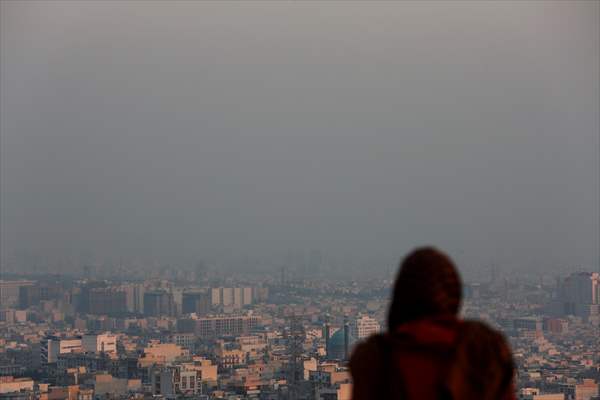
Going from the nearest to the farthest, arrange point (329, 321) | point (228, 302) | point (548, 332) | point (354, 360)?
point (354, 360) < point (548, 332) < point (329, 321) < point (228, 302)

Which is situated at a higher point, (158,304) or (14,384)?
(158,304)

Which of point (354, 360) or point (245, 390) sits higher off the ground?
point (354, 360)

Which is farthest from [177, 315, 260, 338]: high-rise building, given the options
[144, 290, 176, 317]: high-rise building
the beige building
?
the beige building

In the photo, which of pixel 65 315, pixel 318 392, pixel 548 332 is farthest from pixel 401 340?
pixel 65 315

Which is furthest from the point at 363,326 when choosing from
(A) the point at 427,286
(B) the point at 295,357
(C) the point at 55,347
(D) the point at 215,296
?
(A) the point at 427,286

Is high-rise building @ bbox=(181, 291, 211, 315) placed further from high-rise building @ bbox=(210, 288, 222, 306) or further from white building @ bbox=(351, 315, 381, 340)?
white building @ bbox=(351, 315, 381, 340)

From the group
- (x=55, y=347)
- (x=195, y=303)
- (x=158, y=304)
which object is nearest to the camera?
(x=55, y=347)

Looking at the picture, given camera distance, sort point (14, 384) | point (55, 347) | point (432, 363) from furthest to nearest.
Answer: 1. point (55, 347)
2. point (14, 384)
3. point (432, 363)

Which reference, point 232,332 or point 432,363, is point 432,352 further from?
point 232,332

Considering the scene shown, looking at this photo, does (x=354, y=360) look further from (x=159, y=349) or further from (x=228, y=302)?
(x=228, y=302)
